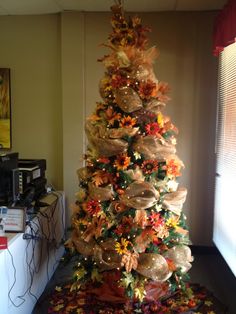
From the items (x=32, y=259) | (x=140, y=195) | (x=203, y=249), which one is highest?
(x=140, y=195)

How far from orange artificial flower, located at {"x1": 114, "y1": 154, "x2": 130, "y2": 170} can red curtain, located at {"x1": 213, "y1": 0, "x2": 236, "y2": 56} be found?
1217 millimetres

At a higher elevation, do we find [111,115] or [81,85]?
[81,85]

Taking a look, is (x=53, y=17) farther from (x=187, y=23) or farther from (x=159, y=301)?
(x=159, y=301)

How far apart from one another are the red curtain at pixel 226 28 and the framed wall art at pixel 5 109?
6.99 feet

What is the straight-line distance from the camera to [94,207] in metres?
2.13

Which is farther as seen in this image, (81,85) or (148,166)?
(81,85)

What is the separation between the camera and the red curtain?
2318 mm

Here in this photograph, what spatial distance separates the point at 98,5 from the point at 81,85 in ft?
2.54

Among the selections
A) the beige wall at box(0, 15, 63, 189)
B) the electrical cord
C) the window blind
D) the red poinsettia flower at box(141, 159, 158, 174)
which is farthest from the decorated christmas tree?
the beige wall at box(0, 15, 63, 189)

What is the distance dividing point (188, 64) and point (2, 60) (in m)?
1.97

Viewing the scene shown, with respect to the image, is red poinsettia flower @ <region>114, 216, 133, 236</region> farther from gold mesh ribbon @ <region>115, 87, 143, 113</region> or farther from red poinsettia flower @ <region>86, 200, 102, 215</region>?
gold mesh ribbon @ <region>115, 87, 143, 113</region>

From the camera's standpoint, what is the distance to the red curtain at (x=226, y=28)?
2.32m

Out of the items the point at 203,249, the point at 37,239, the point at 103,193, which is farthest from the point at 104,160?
the point at 203,249

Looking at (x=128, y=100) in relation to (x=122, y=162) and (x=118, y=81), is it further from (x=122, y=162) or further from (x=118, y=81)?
(x=122, y=162)
